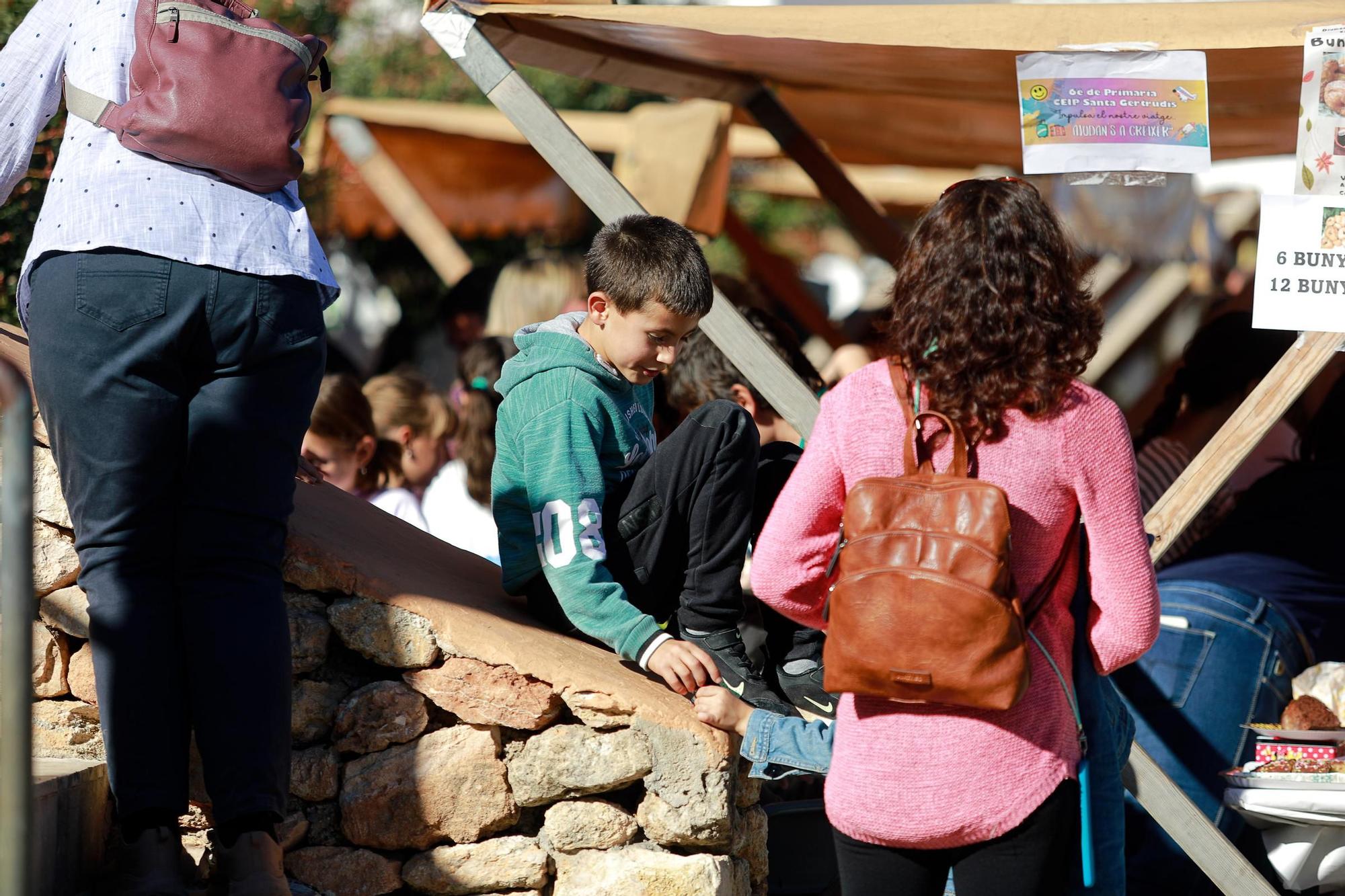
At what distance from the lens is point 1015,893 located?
189cm

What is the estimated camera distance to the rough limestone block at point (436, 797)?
2.68 metres

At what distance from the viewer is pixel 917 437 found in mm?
1932

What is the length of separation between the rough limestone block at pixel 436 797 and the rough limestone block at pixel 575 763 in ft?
0.14

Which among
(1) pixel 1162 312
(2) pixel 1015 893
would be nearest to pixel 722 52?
(2) pixel 1015 893

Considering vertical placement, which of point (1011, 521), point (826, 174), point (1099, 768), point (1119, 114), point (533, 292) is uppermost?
point (826, 174)

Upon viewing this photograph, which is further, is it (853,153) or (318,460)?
(853,153)

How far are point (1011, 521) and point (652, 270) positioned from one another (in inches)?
48.9

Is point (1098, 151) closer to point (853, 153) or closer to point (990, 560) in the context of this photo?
point (990, 560)

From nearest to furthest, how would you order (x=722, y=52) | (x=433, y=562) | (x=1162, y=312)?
Answer: (x=433, y=562) → (x=722, y=52) → (x=1162, y=312)

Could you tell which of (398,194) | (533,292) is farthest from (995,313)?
(398,194)

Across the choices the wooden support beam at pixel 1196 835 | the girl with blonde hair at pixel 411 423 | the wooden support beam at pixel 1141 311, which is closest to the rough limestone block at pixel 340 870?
the wooden support beam at pixel 1196 835

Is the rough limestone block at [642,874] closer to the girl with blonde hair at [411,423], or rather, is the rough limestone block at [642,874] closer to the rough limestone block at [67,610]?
the rough limestone block at [67,610]

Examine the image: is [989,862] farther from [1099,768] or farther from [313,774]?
[313,774]

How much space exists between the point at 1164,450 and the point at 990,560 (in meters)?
2.62
